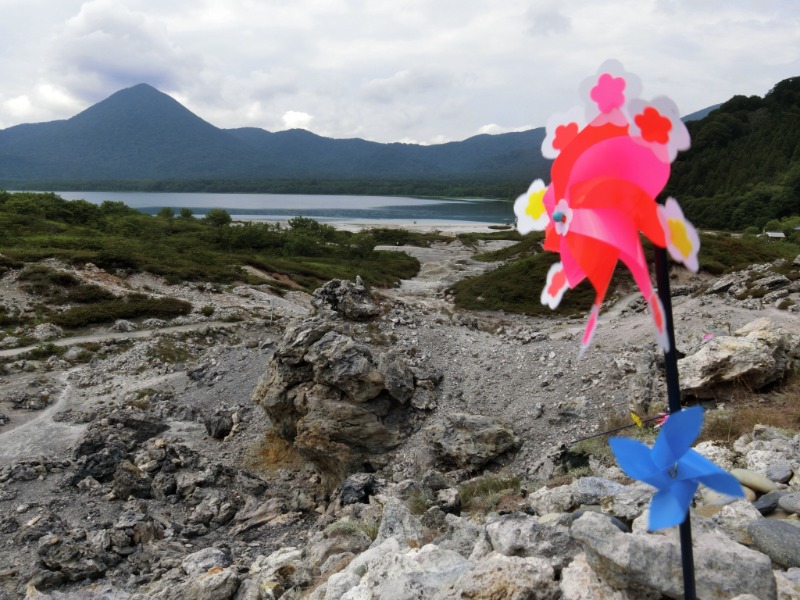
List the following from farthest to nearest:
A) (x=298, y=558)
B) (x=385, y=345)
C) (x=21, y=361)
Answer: (x=21, y=361), (x=385, y=345), (x=298, y=558)

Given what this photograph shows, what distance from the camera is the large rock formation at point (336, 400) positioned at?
13211 mm

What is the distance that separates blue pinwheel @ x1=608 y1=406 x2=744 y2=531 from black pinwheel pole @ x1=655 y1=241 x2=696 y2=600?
0.28 ft

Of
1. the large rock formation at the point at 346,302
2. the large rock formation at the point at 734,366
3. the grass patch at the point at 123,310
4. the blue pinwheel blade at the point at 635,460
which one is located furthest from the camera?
the grass patch at the point at 123,310

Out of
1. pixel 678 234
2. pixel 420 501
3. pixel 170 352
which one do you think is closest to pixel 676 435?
pixel 678 234

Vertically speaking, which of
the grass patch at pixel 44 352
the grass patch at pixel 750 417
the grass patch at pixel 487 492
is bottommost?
the grass patch at pixel 44 352

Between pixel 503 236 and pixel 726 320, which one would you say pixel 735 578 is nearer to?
pixel 726 320

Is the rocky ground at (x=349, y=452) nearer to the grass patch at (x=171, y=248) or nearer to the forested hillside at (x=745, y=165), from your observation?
the grass patch at (x=171, y=248)

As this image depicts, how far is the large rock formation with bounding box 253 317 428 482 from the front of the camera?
13.2 m

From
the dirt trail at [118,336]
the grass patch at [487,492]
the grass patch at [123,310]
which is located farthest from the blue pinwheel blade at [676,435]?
the grass patch at [123,310]

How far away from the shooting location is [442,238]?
7812 cm

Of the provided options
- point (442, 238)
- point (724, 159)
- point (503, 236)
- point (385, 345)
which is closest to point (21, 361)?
point (385, 345)

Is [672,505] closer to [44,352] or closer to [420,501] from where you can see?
[420,501]

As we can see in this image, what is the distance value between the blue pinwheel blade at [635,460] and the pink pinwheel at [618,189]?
1.74 ft

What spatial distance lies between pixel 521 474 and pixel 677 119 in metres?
9.60
